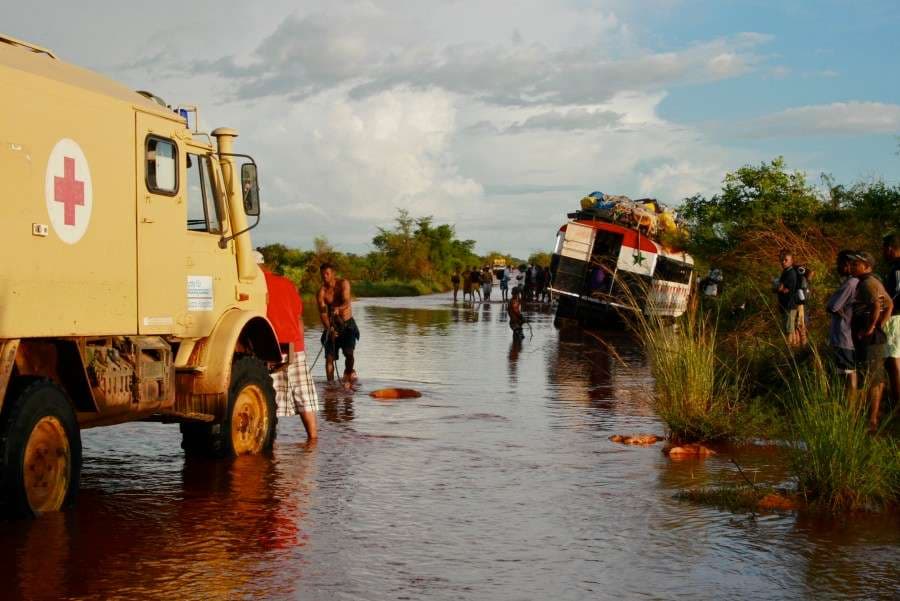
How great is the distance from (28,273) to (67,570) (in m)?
2.05

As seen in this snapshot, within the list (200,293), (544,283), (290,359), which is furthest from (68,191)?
(544,283)

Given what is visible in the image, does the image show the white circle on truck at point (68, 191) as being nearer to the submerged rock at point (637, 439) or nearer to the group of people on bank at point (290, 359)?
the group of people on bank at point (290, 359)

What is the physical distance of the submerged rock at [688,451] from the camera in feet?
35.4

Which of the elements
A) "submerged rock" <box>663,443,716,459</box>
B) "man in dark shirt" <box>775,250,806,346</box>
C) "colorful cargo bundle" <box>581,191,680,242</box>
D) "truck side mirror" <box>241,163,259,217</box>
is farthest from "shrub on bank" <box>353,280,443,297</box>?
"truck side mirror" <box>241,163,259,217</box>

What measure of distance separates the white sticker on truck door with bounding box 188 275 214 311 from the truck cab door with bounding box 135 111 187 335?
119 mm

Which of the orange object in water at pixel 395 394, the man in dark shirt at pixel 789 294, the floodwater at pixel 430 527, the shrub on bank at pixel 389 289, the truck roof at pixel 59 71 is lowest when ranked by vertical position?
the floodwater at pixel 430 527

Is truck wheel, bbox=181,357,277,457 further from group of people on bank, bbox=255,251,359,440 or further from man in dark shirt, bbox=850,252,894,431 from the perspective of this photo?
man in dark shirt, bbox=850,252,894,431

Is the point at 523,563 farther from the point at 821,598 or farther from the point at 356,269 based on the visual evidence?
the point at 356,269

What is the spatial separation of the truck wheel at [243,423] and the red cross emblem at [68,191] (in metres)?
2.56

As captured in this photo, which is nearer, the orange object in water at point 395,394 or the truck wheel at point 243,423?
the truck wheel at point 243,423

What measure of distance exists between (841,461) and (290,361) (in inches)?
215

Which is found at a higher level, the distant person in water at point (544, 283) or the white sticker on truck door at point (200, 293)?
→ the distant person in water at point (544, 283)

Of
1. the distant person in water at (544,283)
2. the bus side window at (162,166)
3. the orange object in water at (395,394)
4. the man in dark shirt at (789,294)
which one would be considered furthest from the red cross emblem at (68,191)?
the distant person in water at (544,283)

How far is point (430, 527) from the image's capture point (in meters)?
7.78
